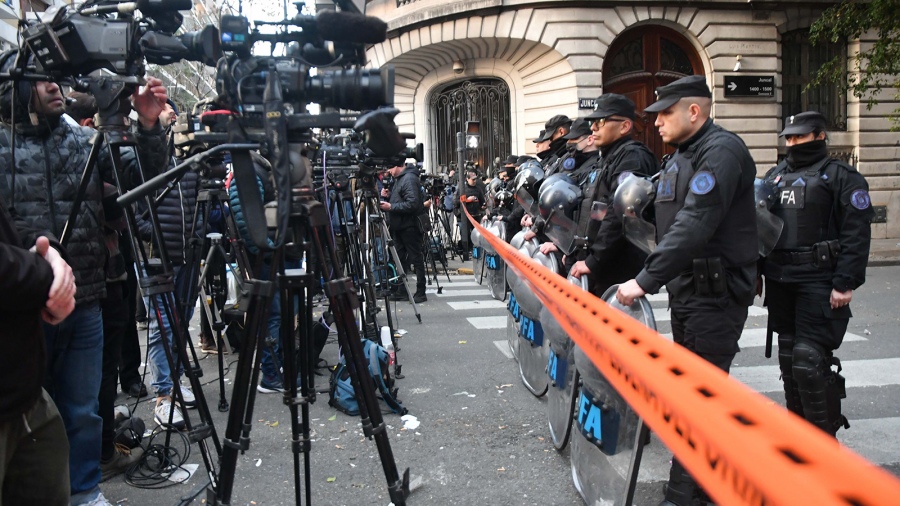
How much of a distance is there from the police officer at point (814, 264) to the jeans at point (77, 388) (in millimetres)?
3579

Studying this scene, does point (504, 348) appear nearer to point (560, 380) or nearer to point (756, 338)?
point (756, 338)

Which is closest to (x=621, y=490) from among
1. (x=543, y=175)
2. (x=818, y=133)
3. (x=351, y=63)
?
(x=351, y=63)

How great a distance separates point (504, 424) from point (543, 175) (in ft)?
9.41

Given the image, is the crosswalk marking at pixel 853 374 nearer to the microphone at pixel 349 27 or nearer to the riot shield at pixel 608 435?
the riot shield at pixel 608 435

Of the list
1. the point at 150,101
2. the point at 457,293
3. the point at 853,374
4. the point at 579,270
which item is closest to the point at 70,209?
the point at 150,101

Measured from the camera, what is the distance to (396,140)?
227 cm

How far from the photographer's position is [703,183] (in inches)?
126

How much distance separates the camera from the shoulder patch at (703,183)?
3.18 meters

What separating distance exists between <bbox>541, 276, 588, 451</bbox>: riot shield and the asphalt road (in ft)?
0.56

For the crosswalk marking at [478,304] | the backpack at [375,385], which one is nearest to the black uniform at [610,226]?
the backpack at [375,385]

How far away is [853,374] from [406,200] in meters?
5.89

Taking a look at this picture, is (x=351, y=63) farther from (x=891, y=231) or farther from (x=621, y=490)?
(x=891, y=231)

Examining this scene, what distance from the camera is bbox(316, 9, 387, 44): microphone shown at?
7.66ft

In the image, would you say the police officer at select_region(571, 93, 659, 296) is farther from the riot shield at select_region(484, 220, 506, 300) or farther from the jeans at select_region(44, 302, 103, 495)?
the riot shield at select_region(484, 220, 506, 300)
